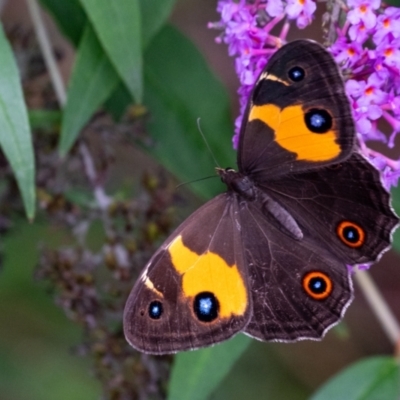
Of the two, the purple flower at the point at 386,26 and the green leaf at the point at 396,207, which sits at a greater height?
the purple flower at the point at 386,26

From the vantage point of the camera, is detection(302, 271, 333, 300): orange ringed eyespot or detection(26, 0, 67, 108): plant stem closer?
detection(302, 271, 333, 300): orange ringed eyespot

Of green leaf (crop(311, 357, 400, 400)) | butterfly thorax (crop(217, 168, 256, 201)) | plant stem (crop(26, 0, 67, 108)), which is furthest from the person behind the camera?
plant stem (crop(26, 0, 67, 108))

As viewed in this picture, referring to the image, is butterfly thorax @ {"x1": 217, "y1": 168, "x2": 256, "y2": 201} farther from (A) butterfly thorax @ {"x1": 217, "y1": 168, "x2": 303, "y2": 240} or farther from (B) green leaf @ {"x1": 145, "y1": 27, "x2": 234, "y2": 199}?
(B) green leaf @ {"x1": 145, "y1": 27, "x2": 234, "y2": 199}

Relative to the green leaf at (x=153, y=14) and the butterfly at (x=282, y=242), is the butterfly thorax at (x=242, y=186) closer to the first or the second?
the butterfly at (x=282, y=242)

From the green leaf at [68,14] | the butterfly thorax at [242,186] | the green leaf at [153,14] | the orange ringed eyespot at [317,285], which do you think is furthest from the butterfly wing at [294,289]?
the green leaf at [68,14]

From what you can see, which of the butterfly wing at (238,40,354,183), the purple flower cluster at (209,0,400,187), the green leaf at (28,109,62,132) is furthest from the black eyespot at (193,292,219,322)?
the green leaf at (28,109,62,132)

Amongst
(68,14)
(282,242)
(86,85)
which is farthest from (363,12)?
(68,14)

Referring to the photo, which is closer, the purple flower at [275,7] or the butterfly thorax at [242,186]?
the purple flower at [275,7]
